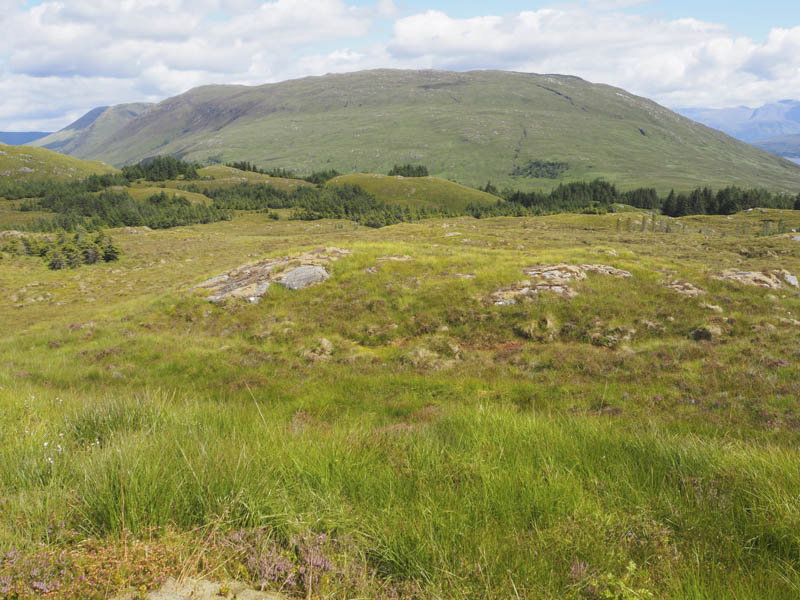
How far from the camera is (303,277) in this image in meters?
20.4

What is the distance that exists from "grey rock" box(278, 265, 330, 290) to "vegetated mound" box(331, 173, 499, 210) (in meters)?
130

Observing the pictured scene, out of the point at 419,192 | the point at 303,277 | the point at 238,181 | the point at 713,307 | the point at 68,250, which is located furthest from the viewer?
the point at 238,181

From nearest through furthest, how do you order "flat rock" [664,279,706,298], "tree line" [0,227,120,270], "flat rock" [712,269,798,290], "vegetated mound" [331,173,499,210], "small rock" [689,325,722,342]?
"small rock" [689,325,722,342] < "flat rock" [664,279,706,298] < "flat rock" [712,269,798,290] < "tree line" [0,227,120,270] < "vegetated mound" [331,173,499,210]

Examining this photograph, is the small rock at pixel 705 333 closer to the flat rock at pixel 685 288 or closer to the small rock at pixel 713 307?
the small rock at pixel 713 307

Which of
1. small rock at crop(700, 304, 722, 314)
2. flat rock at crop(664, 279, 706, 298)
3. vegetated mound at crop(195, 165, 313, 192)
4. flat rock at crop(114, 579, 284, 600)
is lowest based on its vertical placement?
small rock at crop(700, 304, 722, 314)

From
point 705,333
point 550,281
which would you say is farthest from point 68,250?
point 705,333

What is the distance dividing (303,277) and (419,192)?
493ft

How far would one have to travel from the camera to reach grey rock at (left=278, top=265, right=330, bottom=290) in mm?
20016

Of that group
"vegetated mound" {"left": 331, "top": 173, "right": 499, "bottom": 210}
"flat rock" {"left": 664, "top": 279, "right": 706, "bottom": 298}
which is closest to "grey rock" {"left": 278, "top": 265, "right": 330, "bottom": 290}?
"flat rock" {"left": 664, "top": 279, "right": 706, "bottom": 298}

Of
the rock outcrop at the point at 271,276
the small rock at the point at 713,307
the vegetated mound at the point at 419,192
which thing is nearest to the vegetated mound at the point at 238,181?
the vegetated mound at the point at 419,192

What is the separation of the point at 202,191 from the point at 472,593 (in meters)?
190

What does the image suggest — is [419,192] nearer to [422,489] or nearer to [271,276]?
[271,276]

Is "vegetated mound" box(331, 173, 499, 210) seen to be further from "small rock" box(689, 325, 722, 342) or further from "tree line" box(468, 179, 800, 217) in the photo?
"small rock" box(689, 325, 722, 342)

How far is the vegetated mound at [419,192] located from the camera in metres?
153
